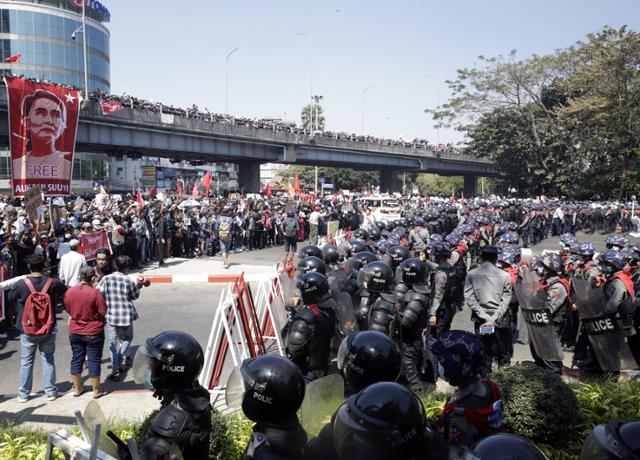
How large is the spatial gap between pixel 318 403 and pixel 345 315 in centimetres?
256

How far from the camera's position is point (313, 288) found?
16.5 feet

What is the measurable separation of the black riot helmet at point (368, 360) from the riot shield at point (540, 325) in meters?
3.52

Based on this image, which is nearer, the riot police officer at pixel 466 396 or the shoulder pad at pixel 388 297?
the riot police officer at pixel 466 396

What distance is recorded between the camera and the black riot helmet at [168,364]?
3096mm

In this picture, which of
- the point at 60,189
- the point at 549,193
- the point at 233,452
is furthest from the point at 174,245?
the point at 549,193

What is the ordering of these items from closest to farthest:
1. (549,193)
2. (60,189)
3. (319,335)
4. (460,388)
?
(460,388) → (319,335) → (60,189) → (549,193)

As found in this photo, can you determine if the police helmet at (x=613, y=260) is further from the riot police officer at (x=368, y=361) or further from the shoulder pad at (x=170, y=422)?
the shoulder pad at (x=170, y=422)

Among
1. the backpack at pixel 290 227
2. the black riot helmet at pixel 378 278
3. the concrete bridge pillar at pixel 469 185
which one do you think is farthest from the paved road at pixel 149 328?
the concrete bridge pillar at pixel 469 185

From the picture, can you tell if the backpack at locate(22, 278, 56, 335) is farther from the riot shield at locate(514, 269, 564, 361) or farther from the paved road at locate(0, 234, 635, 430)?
the riot shield at locate(514, 269, 564, 361)

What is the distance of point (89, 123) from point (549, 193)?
41134mm

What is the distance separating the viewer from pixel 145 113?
33.1 meters

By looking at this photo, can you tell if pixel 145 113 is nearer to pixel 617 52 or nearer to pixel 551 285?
pixel 551 285

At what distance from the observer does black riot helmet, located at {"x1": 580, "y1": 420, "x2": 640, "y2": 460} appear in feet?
5.76

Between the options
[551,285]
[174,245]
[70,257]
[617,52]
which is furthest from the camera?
[617,52]
